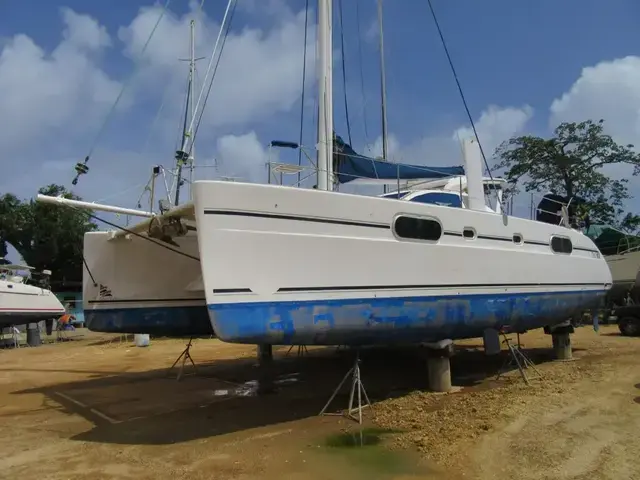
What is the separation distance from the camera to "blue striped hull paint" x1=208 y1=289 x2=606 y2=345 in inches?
215

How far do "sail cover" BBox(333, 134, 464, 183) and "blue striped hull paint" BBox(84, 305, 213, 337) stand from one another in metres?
3.25

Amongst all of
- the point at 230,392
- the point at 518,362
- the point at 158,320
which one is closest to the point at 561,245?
the point at 518,362

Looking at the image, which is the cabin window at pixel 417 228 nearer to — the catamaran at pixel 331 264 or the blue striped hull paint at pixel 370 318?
the catamaran at pixel 331 264

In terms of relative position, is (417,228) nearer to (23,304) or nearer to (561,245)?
(561,245)

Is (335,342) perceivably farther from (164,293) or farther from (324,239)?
(164,293)

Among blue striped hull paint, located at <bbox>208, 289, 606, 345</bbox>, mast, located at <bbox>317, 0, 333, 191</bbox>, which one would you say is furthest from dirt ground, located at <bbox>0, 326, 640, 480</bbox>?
mast, located at <bbox>317, 0, 333, 191</bbox>

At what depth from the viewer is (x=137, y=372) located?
10.8 metres

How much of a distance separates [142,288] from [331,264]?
459cm

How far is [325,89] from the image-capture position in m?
7.50

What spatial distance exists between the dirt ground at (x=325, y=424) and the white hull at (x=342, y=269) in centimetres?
104

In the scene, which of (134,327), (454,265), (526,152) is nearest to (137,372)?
(134,327)

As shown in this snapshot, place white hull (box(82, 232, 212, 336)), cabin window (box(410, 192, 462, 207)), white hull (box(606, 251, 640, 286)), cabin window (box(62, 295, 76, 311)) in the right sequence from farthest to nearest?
1. cabin window (box(62, 295, 76, 311))
2. white hull (box(606, 251, 640, 286))
3. white hull (box(82, 232, 212, 336))
4. cabin window (box(410, 192, 462, 207))

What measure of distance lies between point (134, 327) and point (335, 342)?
4.63 metres

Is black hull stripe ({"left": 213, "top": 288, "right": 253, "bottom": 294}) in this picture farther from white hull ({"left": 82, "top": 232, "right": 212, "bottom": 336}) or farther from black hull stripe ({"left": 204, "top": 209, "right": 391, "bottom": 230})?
white hull ({"left": 82, "top": 232, "right": 212, "bottom": 336})
